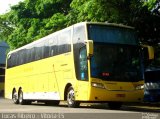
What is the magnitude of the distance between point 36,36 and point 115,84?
56.7 ft

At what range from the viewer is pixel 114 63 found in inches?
683

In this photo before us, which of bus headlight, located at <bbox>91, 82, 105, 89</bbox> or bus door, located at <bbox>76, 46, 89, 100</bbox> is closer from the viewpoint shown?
bus headlight, located at <bbox>91, 82, 105, 89</bbox>

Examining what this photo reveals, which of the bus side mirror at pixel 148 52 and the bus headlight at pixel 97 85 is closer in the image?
the bus headlight at pixel 97 85

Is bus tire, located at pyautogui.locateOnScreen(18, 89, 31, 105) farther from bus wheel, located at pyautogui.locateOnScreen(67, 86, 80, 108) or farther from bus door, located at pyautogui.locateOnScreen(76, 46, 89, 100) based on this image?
bus door, located at pyautogui.locateOnScreen(76, 46, 89, 100)

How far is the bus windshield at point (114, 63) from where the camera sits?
17.2m

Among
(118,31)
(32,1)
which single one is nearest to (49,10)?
(32,1)

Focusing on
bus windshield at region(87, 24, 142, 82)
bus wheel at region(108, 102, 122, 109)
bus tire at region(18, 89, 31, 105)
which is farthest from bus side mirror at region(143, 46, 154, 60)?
bus tire at region(18, 89, 31, 105)

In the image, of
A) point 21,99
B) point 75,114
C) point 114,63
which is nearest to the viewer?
point 75,114

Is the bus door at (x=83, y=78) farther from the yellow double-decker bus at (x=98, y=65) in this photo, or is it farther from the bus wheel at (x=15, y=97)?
the bus wheel at (x=15, y=97)

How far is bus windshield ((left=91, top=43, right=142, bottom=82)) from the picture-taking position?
17.2 meters

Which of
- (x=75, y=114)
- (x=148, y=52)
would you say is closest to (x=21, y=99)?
(x=148, y=52)

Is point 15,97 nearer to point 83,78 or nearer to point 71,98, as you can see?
point 71,98

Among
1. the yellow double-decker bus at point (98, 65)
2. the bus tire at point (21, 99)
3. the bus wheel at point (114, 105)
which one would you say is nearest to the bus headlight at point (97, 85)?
the yellow double-decker bus at point (98, 65)

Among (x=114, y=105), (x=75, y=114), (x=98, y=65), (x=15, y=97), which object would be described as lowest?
(x=75, y=114)
